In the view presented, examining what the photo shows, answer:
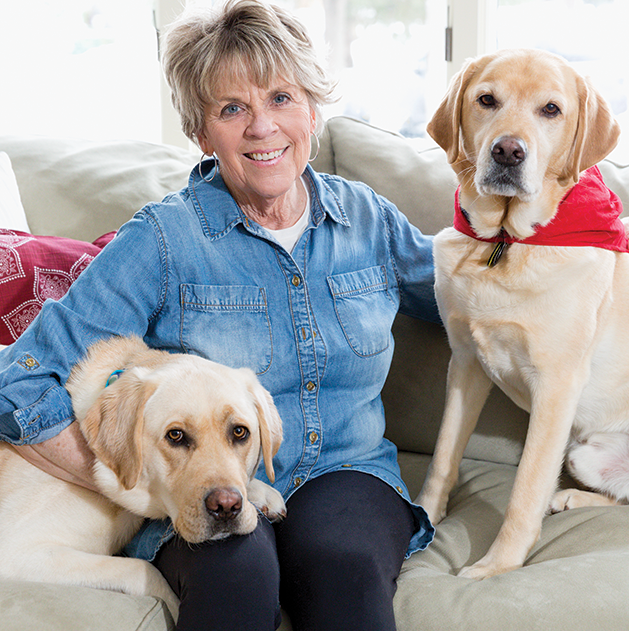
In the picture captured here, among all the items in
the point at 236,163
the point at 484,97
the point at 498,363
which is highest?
the point at 484,97

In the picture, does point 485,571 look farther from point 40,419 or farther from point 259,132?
point 259,132

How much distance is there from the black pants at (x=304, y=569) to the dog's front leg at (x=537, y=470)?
22 cm

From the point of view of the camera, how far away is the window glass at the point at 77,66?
134 inches

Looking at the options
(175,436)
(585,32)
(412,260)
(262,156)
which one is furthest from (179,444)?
(585,32)

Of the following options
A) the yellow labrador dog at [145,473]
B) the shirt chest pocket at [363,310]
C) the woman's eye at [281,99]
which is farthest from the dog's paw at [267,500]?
the woman's eye at [281,99]

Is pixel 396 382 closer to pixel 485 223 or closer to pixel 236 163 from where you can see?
pixel 485 223

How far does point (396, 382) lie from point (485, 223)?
0.64 meters

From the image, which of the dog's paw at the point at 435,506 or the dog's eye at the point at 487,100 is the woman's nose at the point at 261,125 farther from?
the dog's paw at the point at 435,506

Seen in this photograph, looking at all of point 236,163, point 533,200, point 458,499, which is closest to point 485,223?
point 533,200

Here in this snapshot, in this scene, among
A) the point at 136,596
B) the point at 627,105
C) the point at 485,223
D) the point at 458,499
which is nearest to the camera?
the point at 136,596

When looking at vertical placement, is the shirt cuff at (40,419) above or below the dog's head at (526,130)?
below

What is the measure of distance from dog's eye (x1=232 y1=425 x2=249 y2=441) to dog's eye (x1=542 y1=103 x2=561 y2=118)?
0.93 m

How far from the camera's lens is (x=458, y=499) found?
1.77 metres

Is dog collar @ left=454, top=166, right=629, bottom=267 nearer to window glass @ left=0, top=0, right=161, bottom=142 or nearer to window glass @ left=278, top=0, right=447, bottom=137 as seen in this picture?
window glass @ left=278, top=0, right=447, bottom=137
